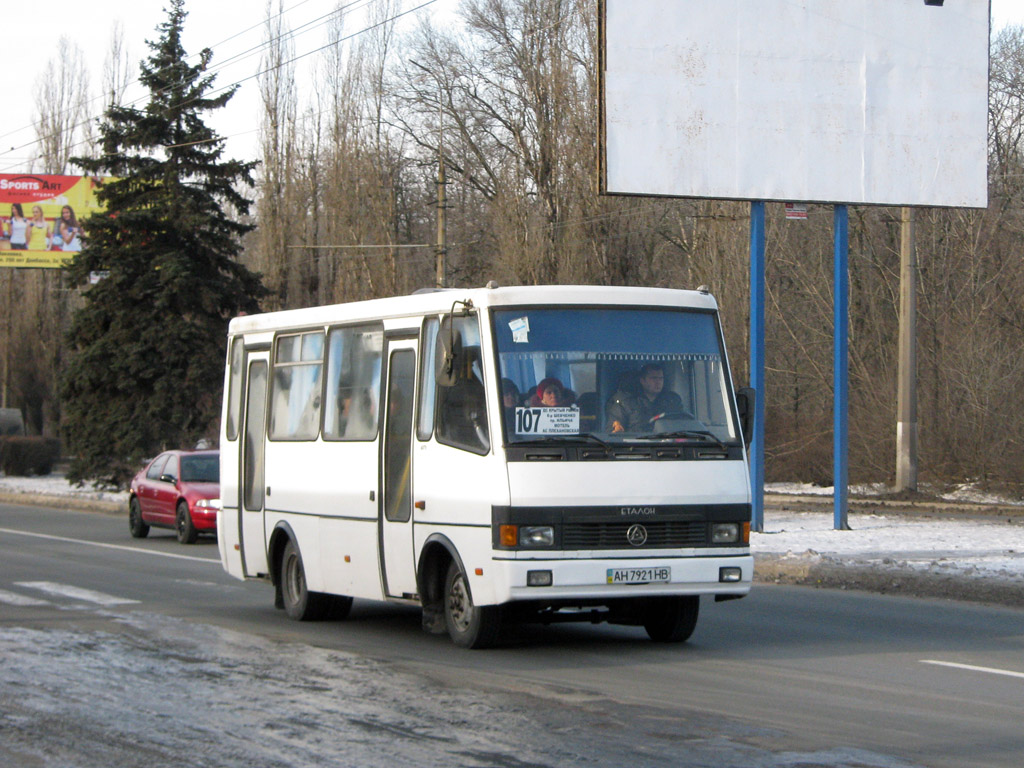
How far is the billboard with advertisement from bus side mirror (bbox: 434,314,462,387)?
1609 inches

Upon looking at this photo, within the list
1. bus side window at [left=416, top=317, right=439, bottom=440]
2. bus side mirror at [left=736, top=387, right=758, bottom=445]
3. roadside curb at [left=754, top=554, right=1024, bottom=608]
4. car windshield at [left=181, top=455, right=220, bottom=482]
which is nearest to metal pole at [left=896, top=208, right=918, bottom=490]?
roadside curb at [left=754, top=554, right=1024, bottom=608]

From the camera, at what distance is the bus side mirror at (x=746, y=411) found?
35.4 feet

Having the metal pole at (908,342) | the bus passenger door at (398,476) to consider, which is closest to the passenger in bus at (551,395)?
the bus passenger door at (398,476)

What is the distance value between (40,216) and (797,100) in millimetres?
34413

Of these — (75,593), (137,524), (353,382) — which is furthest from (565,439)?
(137,524)

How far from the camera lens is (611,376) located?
10.4 metres

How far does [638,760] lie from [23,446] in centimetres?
4609

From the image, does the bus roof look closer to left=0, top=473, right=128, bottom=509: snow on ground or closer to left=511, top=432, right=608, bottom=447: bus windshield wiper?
left=511, top=432, right=608, bottom=447: bus windshield wiper

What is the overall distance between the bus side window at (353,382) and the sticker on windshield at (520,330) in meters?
1.62

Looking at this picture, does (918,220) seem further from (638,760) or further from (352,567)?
(638,760)

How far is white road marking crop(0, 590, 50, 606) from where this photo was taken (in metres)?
14.0

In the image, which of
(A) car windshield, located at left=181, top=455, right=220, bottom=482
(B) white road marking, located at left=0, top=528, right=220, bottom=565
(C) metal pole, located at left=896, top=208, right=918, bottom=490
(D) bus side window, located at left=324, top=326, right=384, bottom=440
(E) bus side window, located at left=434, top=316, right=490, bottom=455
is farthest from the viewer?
(C) metal pole, located at left=896, top=208, right=918, bottom=490

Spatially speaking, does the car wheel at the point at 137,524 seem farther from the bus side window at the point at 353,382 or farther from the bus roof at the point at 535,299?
the bus roof at the point at 535,299

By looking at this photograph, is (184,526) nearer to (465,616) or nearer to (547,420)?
(465,616)
